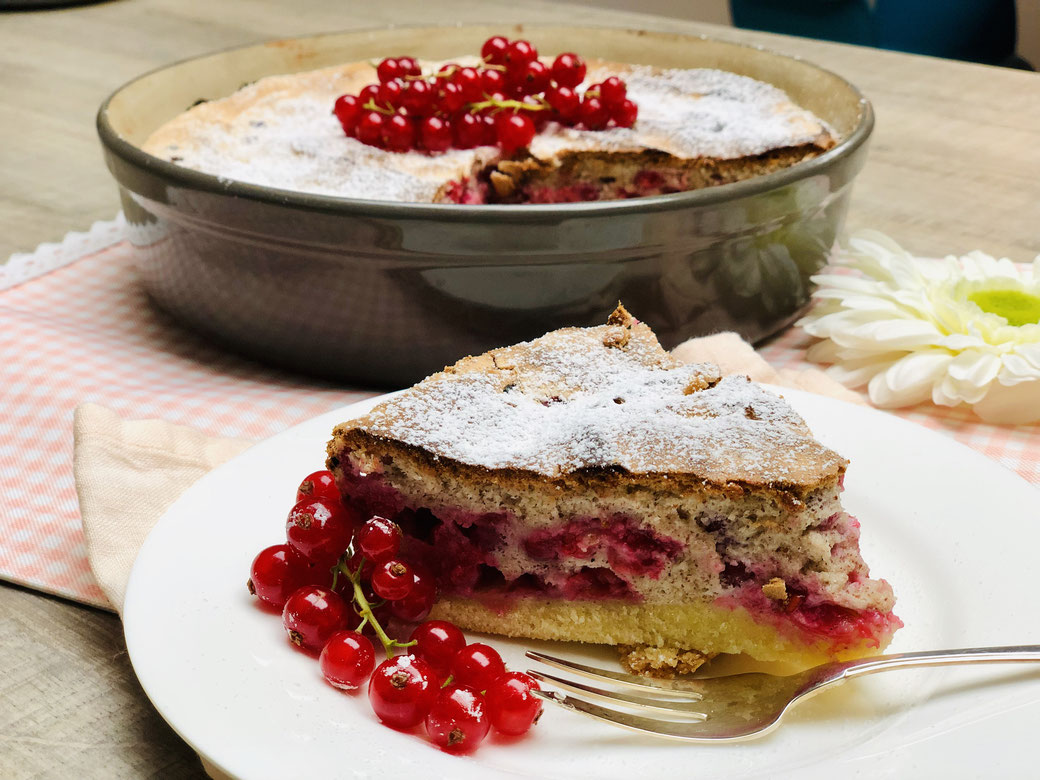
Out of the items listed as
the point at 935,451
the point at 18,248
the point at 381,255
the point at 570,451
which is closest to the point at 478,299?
the point at 381,255

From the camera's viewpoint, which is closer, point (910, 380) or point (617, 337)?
point (617, 337)

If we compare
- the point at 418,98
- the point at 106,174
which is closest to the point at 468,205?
the point at 418,98

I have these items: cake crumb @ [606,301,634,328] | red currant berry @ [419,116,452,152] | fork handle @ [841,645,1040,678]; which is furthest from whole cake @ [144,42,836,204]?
fork handle @ [841,645,1040,678]

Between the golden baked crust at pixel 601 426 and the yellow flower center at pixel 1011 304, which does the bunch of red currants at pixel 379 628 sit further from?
the yellow flower center at pixel 1011 304

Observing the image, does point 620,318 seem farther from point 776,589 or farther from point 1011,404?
point 1011,404

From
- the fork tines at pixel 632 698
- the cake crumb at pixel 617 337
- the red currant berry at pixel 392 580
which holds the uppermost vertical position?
the cake crumb at pixel 617 337

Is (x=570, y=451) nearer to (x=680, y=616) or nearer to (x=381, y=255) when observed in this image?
(x=680, y=616)

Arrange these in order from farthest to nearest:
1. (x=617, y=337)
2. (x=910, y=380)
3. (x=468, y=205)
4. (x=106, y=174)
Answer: (x=106, y=174) < (x=910, y=380) < (x=468, y=205) < (x=617, y=337)

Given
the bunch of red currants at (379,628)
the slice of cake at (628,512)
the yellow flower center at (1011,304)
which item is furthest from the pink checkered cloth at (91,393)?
the slice of cake at (628,512)
